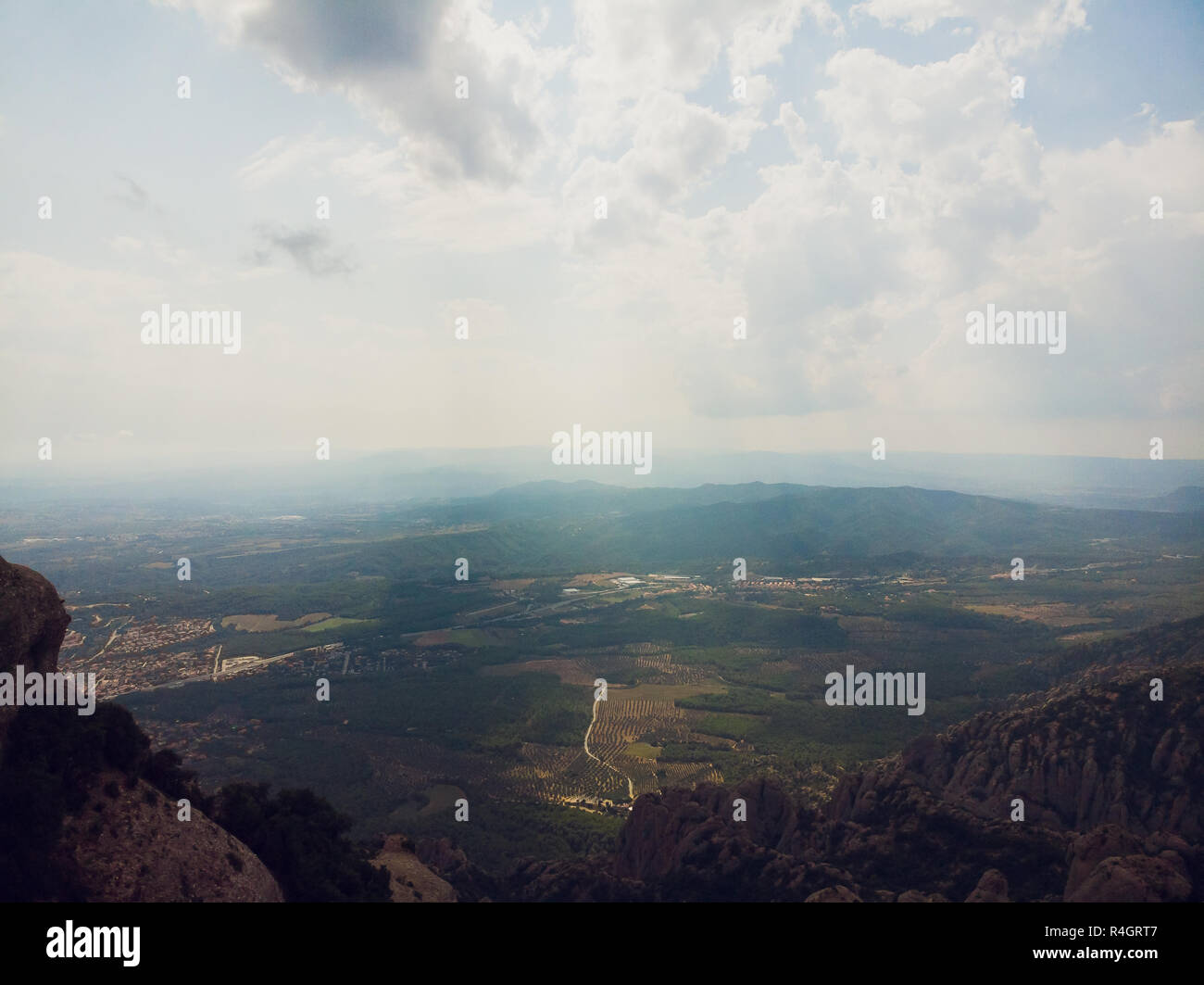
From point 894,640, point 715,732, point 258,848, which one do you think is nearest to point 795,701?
point 715,732

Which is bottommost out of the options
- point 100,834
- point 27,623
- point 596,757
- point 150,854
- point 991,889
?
point 596,757

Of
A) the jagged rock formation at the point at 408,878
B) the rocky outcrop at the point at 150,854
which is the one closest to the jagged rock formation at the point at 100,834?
the rocky outcrop at the point at 150,854

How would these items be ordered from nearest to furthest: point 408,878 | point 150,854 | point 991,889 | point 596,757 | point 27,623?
point 150,854 → point 27,623 → point 991,889 → point 408,878 → point 596,757

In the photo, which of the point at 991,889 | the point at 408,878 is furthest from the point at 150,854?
the point at 991,889

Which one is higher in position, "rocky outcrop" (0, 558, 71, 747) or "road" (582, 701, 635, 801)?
"rocky outcrop" (0, 558, 71, 747)

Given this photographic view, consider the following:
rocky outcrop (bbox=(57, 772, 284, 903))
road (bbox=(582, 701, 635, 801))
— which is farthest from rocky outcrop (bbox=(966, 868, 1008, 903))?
rocky outcrop (bbox=(57, 772, 284, 903))

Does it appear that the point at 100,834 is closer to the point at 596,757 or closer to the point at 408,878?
the point at 408,878

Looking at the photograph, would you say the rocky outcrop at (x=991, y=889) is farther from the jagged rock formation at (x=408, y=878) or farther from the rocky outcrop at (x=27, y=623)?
the rocky outcrop at (x=27, y=623)

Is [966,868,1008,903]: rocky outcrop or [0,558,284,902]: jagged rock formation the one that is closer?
[0,558,284,902]: jagged rock formation

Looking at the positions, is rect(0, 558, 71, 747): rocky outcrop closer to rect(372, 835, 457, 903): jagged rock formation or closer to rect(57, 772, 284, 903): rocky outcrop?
rect(57, 772, 284, 903): rocky outcrop

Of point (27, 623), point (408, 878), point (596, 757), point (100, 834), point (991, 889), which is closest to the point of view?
point (100, 834)
